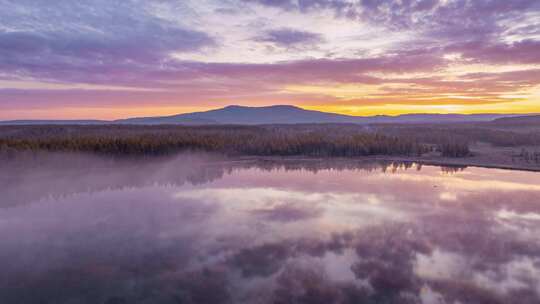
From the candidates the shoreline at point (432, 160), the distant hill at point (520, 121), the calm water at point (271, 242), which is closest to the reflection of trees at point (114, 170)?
the calm water at point (271, 242)

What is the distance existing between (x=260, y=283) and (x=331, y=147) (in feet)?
91.1

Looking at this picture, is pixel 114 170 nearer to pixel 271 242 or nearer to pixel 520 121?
pixel 271 242

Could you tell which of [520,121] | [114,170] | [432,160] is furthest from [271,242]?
[520,121]

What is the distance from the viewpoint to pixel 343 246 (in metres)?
10.3

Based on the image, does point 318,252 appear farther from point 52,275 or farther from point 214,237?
point 52,275

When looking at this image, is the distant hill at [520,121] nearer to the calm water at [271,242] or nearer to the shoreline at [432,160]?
the shoreline at [432,160]

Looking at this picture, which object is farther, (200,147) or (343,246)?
(200,147)

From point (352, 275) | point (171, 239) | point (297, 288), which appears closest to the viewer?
point (297, 288)

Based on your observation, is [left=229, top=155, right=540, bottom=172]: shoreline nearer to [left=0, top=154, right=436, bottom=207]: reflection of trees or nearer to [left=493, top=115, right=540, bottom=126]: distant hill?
[left=0, top=154, right=436, bottom=207]: reflection of trees

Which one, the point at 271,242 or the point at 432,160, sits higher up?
the point at 432,160

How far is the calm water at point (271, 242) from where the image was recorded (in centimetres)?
784

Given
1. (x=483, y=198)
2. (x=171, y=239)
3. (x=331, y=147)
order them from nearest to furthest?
(x=171, y=239) → (x=483, y=198) → (x=331, y=147)

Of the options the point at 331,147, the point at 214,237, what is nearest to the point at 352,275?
the point at 214,237

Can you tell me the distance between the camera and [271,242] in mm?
10641
